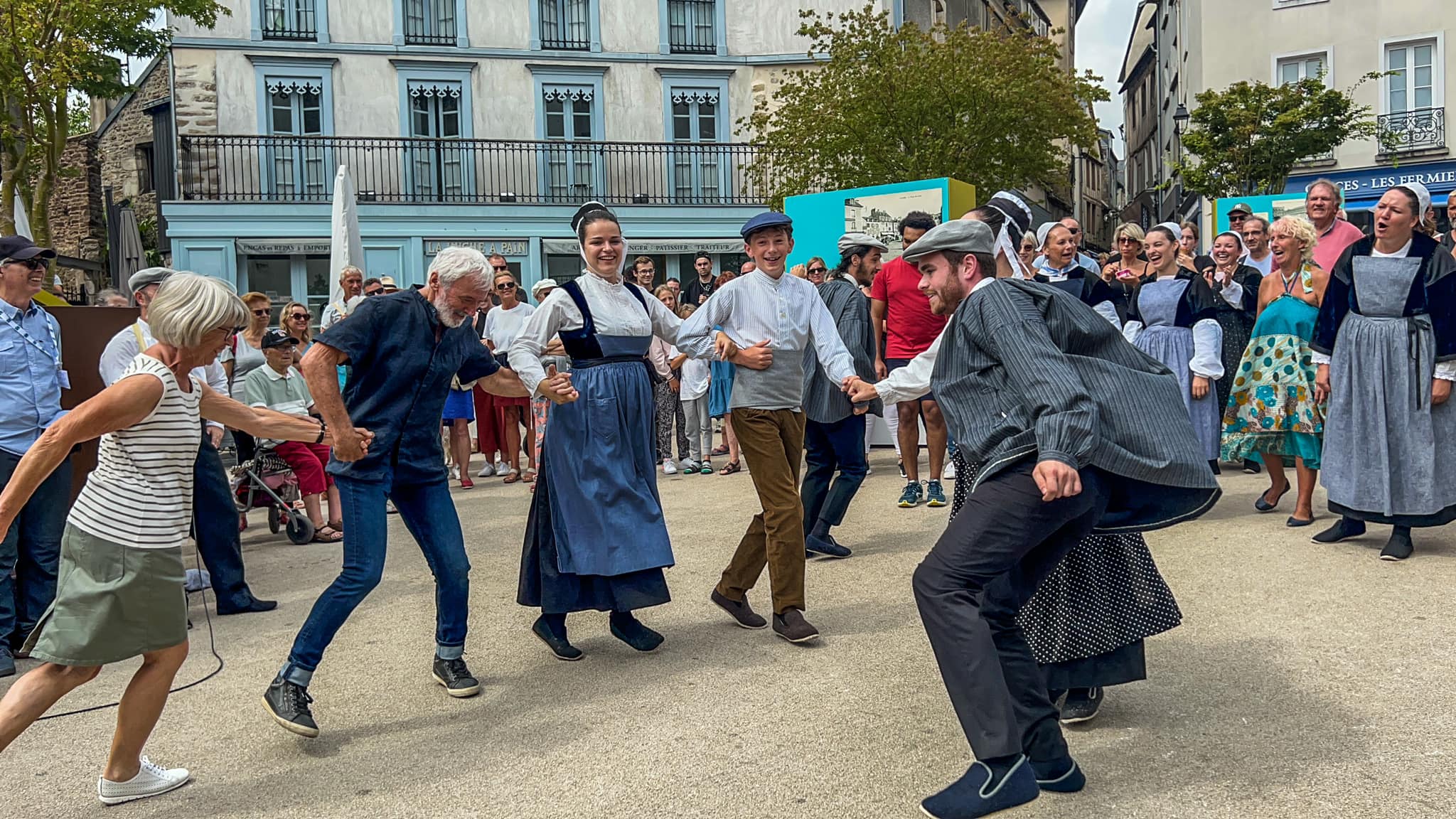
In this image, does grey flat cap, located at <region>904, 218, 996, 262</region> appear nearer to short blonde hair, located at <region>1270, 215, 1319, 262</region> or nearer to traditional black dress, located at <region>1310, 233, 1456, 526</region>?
traditional black dress, located at <region>1310, 233, 1456, 526</region>

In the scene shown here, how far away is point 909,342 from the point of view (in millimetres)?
9641

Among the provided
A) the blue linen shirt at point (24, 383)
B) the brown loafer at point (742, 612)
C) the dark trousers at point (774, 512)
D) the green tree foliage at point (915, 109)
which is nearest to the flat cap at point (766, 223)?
the dark trousers at point (774, 512)

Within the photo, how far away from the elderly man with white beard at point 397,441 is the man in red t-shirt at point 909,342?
4.69m

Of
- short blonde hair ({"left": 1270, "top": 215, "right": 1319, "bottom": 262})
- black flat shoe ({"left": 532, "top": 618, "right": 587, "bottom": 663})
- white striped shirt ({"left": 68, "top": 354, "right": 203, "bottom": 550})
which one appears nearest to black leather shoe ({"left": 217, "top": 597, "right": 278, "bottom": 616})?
black flat shoe ({"left": 532, "top": 618, "right": 587, "bottom": 663})

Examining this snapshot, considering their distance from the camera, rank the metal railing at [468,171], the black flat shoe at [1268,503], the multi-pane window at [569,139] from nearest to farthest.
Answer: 1. the black flat shoe at [1268,503]
2. the metal railing at [468,171]
3. the multi-pane window at [569,139]

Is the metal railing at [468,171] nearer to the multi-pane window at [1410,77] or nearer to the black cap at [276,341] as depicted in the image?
the multi-pane window at [1410,77]

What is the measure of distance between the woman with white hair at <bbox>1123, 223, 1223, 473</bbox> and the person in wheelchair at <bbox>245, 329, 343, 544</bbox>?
6.18m

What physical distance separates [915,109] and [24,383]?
19.4 m

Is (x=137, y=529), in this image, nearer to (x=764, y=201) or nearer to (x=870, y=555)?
(x=870, y=555)

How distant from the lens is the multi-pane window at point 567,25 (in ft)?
90.6

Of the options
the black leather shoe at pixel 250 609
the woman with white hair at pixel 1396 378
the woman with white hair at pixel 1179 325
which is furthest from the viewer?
the woman with white hair at pixel 1179 325

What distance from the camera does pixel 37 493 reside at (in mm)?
6059

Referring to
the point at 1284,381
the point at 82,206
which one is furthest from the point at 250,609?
the point at 82,206

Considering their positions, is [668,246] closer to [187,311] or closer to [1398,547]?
[1398,547]
